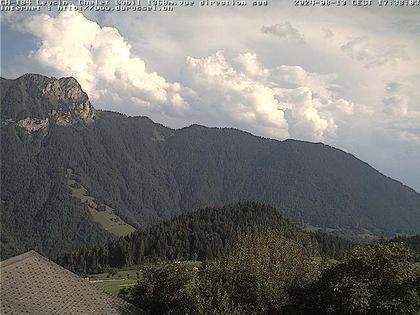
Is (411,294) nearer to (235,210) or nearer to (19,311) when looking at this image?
(19,311)

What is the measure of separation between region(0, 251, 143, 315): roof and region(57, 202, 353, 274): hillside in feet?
→ 402

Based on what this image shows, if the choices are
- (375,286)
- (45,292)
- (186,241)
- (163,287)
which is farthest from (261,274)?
(186,241)

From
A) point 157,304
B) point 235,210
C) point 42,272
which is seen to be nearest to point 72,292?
point 42,272

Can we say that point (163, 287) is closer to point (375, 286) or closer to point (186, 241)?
point (375, 286)

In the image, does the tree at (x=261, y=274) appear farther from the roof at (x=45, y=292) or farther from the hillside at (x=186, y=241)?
the hillside at (x=186, y=241)

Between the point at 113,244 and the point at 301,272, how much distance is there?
145 m

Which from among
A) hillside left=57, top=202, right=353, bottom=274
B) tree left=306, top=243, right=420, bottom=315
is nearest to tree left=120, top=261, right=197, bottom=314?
tree left=306, top=243, right=420, bottom=315

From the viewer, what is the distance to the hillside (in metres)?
160

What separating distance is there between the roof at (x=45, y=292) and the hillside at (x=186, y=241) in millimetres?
122520

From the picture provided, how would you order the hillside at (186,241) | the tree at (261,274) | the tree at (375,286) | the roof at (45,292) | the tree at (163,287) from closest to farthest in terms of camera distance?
the roof at (45,292)
the tree at (375,286)
the tree at (261,274)
the tree at (163,287)
the hillside at (186,241)

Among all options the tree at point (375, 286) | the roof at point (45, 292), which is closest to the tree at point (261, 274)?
the tree at point (375, 286)

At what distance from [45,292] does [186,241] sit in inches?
5652

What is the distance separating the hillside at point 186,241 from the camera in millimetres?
159875

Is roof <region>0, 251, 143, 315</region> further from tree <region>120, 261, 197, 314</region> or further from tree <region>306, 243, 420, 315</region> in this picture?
tree <region>306, 243, 420, 315</region>
